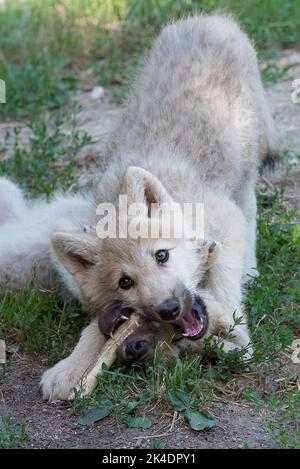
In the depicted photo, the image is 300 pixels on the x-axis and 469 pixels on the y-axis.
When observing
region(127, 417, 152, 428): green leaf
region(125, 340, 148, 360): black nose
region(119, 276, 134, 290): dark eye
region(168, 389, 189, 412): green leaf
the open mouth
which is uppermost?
region(119, 276, 134, 290): dark eye

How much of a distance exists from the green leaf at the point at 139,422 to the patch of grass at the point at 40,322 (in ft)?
2.87

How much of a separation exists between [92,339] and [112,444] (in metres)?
0.89

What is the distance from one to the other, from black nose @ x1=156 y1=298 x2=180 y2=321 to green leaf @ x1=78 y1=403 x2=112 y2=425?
521 mm

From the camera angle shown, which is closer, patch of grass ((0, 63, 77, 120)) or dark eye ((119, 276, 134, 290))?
dark eye ((119, 276, 134, 290))

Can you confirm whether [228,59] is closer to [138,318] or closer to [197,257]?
[197,257]

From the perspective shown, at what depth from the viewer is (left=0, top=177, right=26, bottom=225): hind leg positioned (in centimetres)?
686

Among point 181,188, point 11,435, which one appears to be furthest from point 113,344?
point 181,188

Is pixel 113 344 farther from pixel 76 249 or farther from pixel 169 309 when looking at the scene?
pixel 76 249

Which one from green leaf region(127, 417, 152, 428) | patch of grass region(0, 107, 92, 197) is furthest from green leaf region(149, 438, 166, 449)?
patch of grass region(0, 107, 92, 197)

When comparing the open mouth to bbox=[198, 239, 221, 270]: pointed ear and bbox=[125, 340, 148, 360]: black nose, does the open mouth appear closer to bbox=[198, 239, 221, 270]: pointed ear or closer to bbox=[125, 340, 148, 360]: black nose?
bbox=[125, 340, 148, 360]: black nose

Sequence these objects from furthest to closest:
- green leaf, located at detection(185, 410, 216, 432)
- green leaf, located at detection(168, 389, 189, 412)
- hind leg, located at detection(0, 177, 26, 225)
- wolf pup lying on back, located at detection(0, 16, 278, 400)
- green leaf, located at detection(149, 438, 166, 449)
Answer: hind leg, located at detection(0, 177, 26, 225)
wolf pup lying on back, located at detection(0, 16, 278, 400)
green leaf, located at detection(168, 389, 189, 412)
green leaf, located at detection(185, 410, 216, 432)
green leaf, located at detection(149, 438, 166, 449)

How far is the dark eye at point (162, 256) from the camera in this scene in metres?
5.14

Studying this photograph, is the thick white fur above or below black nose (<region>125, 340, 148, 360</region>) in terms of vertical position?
above

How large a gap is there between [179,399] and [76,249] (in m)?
1.08
